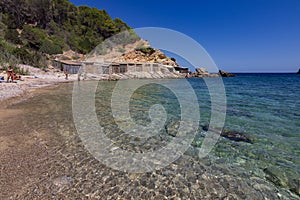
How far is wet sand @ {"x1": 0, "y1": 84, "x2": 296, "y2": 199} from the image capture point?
269cm

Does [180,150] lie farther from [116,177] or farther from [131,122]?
[131,122]

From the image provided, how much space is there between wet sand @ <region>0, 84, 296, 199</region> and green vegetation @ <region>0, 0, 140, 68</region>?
34.9 meters

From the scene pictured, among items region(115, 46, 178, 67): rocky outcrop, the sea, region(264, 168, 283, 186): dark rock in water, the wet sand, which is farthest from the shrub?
region(264, 168, 283, 186): dark rock in water

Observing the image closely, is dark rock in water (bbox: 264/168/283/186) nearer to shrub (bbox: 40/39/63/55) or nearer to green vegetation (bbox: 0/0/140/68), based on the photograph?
green vegetation (bbox: 0/0/140/68)

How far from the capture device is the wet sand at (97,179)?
2688 mm

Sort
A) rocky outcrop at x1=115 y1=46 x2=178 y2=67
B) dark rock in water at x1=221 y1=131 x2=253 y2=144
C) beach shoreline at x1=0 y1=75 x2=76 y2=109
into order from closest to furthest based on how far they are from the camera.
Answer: dark rock in water at x1=221 y1=131 x2=253 y2=144
beach shoreline at x1=0 y1=75 x2=76 y2=109
rocky outcrop at x1=115 y1=46 x2=178 y2=67

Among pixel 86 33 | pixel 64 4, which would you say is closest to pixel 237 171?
pixel 86 33

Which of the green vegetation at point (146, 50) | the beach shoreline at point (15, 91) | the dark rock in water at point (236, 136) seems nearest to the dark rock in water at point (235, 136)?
the dark rock in water at point (236, 136)

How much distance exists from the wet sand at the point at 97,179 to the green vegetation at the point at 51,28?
34903 millimetres

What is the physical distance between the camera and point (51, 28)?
162 feet

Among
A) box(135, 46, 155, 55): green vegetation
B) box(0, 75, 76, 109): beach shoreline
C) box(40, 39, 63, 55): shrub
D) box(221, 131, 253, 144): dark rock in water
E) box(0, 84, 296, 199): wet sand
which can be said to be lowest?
box(0, 84, 296, 199): wet sand

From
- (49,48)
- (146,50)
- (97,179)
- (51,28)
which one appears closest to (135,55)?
(146,50)

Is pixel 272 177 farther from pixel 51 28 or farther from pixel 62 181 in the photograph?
pixel 51 28

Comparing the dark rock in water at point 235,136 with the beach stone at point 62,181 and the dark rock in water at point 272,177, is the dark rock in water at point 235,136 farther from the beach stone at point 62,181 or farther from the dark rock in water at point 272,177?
the beach stone at point 62,181
